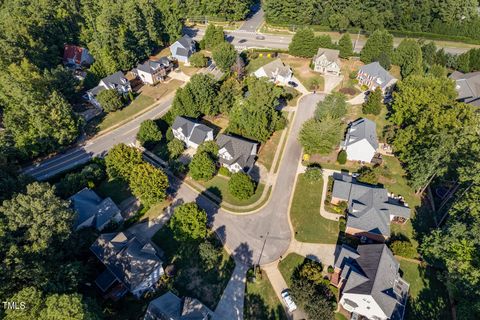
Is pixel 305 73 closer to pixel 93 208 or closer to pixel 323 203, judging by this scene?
pixel 323 203

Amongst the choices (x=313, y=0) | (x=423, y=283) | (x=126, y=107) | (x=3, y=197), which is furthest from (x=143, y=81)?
(x=423, y=283)

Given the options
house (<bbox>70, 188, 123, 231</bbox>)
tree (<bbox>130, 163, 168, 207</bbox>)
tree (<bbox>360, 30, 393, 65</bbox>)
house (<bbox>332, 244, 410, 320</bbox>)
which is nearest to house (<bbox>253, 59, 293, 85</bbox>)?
tree (<bbox>360, 30, 393, 65</bbox>)

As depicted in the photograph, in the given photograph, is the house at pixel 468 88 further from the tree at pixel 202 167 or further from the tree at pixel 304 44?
the tree at pixel 202 167

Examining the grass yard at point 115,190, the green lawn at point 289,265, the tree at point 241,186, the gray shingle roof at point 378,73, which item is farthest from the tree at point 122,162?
the gray shingle roof at point 378,73

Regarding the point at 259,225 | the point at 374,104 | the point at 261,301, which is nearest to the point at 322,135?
the point at 374,104

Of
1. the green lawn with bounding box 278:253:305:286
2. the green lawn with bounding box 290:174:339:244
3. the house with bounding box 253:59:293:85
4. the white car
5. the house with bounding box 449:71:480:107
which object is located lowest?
the green lawn with bounding box 278:253:305:286

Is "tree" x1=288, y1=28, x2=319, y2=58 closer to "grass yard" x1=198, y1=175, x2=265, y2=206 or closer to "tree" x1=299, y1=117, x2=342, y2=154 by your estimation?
"tree" x1=299, y1=117, x2=342, y2=154
